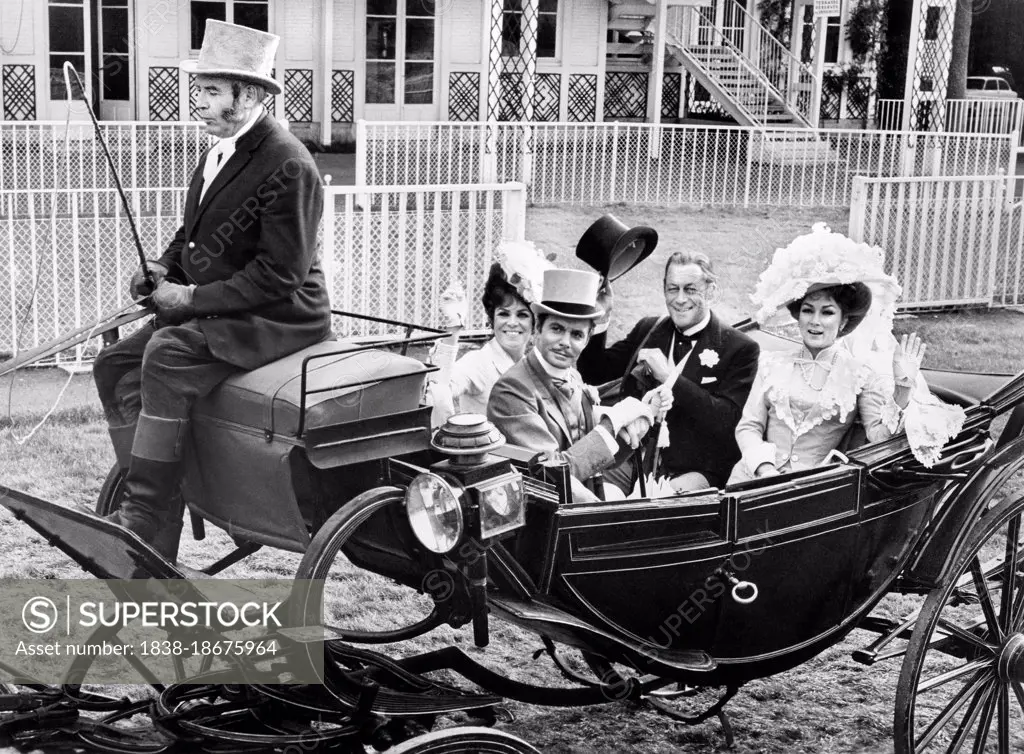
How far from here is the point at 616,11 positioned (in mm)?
23297

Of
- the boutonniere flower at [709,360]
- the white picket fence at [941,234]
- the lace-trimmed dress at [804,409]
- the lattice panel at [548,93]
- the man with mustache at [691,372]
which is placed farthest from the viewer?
the lattice panel at [548,93]

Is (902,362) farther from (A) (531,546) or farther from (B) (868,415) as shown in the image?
(A) (531,546)

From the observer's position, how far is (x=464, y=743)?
3.29 meters

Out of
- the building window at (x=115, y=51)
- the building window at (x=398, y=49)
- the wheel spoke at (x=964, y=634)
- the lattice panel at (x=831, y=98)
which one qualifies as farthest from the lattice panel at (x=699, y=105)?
the wheel spoke at (x=964, y=634)

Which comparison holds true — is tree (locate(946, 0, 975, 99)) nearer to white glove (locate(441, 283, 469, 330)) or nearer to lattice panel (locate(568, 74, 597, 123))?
lattice panel (locate(568, 74, 597, 123))

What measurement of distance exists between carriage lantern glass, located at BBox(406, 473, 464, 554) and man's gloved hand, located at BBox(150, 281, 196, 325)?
1216mm

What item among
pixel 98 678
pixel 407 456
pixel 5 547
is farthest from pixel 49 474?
pixel 407 456

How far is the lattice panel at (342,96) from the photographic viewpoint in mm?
21703

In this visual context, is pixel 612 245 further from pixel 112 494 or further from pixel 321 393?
pixel 112 494

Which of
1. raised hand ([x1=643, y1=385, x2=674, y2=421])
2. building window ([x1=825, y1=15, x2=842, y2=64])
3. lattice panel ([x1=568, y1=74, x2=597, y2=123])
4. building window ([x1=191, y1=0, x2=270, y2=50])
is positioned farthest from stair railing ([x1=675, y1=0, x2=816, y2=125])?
raised hand ([x1=643, y1=385, x2=674, y2=421])

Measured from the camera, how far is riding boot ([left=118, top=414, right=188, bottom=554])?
399 cm

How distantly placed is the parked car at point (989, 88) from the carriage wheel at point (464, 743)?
24.2m

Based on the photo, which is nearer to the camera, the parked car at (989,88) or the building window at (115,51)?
the building window at (115,51)

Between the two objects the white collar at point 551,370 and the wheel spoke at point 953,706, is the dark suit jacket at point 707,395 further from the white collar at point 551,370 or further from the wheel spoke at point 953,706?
the wheel spoke at point 953,706
